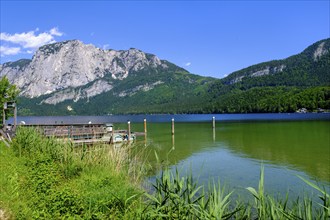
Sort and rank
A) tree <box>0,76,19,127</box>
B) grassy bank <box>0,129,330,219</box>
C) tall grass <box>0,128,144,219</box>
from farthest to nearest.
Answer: tree <box>0,76,19,127</box>, tall grass <box>0,128,144,219</box>, grassy bank <box>0,129,330,219</box>

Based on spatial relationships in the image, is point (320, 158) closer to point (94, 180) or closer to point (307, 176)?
point (307, 176)

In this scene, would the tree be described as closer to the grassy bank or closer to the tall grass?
the tall grass

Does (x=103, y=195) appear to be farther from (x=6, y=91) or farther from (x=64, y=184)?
(x=6, y=91)

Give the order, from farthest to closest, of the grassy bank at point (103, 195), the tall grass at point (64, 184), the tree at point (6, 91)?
the tree at point (6, 91)
the tall grass at point (64, 184)
the grassy bank at point (103, 195)

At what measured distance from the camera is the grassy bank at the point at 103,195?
527 centimetres

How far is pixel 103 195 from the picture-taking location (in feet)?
28.3

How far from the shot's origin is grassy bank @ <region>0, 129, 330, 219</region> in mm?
5273

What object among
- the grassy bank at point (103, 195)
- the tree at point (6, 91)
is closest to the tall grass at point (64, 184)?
the grassy bank at point (103, 195)

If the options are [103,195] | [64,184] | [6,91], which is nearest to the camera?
[103,195]

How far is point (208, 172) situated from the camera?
2073 cm

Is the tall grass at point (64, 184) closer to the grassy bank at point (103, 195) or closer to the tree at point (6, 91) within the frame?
the grassy bank at point (103, 195)

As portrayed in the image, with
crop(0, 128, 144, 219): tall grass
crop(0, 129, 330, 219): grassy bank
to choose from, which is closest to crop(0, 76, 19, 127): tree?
crop(0, 128, 144, 219): tall grass

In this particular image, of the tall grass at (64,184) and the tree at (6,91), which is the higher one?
the tree at (6,91)

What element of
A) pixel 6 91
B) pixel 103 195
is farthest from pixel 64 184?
pixel 6 91
